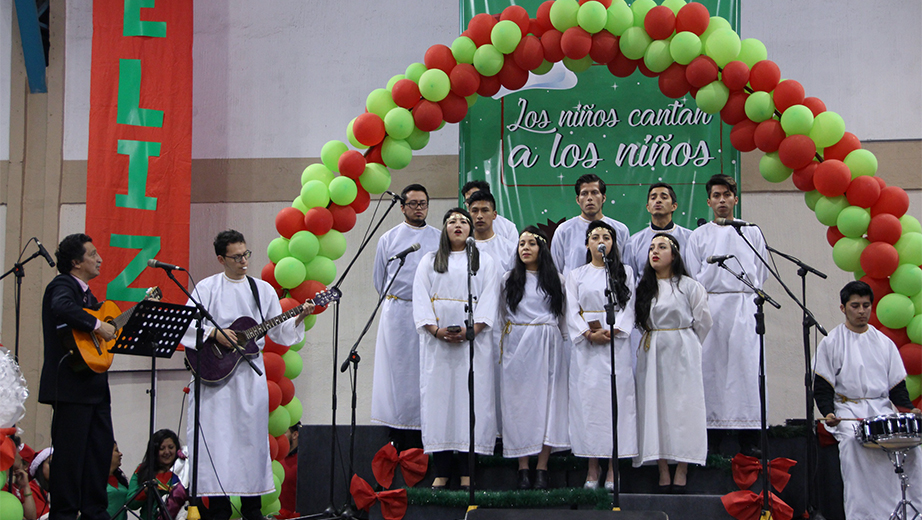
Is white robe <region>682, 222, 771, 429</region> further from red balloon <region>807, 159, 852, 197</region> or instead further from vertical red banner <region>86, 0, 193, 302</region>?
vertical red banner <region>86, 0, 193, 302</region>

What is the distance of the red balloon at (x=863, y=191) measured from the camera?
5.69 meters

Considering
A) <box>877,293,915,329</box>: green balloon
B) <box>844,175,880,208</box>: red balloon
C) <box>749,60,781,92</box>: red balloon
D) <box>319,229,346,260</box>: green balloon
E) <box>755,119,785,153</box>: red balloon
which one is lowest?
Result: <box>877,293,915,329</box>: green balloon

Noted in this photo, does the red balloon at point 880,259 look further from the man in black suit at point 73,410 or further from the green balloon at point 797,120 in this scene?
the man in black suit at point 73,410

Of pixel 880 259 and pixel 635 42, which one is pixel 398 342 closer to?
pixel 635 42

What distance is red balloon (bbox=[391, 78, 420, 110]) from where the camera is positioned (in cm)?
616

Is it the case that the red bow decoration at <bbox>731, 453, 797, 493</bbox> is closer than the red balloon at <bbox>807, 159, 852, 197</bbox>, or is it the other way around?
the red bow decoration at <bbox>731, 453, 797, 493</bbox>

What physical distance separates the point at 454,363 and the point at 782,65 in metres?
4.80

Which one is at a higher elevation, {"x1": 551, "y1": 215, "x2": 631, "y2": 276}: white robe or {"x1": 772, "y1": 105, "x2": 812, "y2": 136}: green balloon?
{"x1": 772, "y1": 105, "x2": 812, "y2": 136}: green balloon

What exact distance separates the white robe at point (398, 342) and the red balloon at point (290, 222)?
647 millimetres

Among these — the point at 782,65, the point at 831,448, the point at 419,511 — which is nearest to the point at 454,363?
the point at 419,511

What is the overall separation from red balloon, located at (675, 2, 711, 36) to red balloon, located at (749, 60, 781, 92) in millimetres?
476

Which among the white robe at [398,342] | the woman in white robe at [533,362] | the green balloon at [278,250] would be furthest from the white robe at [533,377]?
the green balloon at [278,250]

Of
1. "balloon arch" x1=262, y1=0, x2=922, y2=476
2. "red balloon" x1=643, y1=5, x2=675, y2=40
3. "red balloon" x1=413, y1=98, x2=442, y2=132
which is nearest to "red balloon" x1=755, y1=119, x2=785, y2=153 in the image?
"balloon arch" x1=262, y1=0, x2=922, y2=476

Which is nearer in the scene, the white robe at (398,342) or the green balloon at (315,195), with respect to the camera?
the white robe at (398,342)
